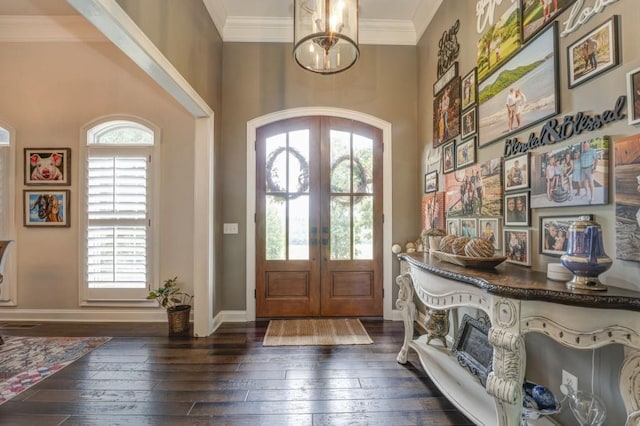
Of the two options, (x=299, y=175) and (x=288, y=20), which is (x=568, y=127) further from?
(x=288, y=20)

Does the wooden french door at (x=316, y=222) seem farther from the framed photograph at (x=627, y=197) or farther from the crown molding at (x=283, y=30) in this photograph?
the framed photograph at (x=627, y=197)

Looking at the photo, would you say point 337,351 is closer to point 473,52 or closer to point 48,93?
point 473,52

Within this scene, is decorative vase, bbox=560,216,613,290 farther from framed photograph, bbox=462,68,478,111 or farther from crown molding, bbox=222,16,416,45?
crown molding, bbox=222,16,416,45

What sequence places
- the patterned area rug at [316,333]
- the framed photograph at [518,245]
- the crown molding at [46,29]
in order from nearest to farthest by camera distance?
the framed photograph at [518,245] < the patterned area rug at [316,333] < the crown molding at [46,29]

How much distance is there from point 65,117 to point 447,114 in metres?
4.37

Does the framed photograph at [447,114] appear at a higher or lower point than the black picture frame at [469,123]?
higher

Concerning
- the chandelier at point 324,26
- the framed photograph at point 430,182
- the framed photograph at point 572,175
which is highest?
the chandelier at point 324,26

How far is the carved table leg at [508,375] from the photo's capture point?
121cm

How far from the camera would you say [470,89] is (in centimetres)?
248

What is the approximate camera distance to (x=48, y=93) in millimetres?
3670

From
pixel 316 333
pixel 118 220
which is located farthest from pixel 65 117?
pixel 316 333

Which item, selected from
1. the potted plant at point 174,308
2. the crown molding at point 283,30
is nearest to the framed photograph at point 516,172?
the crown molding at point 283,30

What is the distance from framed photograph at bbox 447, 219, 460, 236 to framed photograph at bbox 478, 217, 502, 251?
1.12 ft

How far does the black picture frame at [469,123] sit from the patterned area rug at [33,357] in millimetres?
3859
